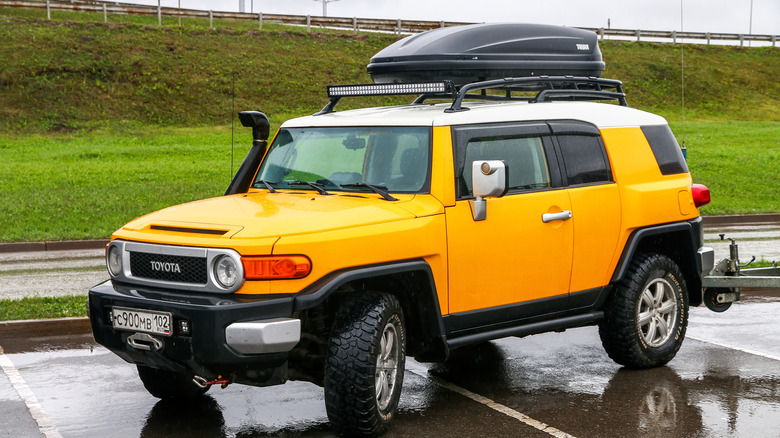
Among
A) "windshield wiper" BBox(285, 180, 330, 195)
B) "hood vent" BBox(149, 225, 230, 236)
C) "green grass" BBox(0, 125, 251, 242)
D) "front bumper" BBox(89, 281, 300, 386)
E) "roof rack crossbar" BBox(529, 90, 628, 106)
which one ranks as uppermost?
"roof rack crossbar" BBox(529, 90, 628, 106)

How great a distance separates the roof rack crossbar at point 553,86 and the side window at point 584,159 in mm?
425

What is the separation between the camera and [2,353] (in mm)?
7879

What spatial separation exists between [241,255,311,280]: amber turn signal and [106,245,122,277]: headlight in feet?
3.19

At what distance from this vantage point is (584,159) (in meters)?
7.07

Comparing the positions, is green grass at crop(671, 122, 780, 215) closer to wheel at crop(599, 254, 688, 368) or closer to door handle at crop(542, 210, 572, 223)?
wheel at crop(599, 254, 688, 368)

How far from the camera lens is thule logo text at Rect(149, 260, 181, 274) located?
5.59m

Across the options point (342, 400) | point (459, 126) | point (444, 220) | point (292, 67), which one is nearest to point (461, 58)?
point (459, 126)

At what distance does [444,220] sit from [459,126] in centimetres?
71

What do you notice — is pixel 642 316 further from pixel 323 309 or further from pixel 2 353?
pixel 2 353

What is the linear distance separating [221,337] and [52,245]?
11.3 metres

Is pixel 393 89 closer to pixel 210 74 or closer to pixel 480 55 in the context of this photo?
pixel 480 55

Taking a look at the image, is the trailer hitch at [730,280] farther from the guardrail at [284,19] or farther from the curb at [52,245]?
the guardrail at [284,19]

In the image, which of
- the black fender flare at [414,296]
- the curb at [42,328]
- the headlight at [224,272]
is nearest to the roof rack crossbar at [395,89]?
the black fender flare at [414,296]

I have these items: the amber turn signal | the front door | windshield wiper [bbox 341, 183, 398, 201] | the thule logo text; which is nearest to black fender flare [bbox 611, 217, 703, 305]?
the front door
